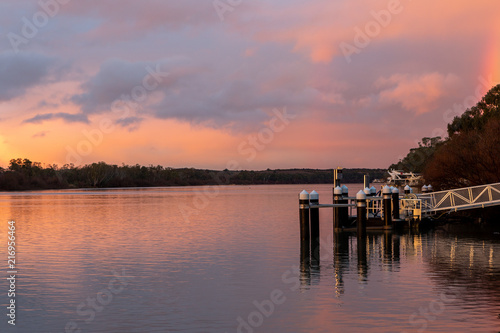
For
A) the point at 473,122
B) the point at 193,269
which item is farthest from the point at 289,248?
the point at 473,122

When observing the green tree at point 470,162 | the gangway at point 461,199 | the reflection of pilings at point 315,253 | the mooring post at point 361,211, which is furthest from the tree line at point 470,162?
the reflection of pilings at point 315,253

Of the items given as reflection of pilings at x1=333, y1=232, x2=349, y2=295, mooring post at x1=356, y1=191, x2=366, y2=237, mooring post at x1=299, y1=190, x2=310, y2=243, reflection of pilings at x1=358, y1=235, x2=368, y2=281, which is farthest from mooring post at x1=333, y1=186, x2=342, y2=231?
mooring post at x1=299, y1=190, x2=310, y2=243

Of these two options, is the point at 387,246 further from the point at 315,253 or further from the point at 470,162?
the point at 470,162

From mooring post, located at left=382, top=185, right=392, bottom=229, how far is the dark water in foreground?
0.90m

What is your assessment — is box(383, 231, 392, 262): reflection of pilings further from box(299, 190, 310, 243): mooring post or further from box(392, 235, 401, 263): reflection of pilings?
box(299, 190, 310, 243): mooring post

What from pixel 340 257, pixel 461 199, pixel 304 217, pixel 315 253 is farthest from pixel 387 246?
pixel 461 199

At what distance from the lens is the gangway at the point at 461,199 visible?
38531 millimetres

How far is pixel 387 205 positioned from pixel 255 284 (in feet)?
59.4

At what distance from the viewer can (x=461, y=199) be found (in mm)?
41375

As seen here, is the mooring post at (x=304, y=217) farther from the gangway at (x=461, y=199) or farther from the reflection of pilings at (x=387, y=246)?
the gangway at (x=461, y=199)

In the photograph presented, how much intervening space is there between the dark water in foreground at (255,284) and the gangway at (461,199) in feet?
6.80

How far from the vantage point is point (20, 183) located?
19138 centimetres

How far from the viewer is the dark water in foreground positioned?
16719mm

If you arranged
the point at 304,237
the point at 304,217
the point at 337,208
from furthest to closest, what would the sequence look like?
the point at 337,208
the point at 304,217
the point at 304,237
